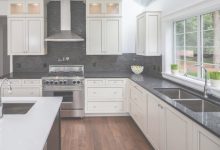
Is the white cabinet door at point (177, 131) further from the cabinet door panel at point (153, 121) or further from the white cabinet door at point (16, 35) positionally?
the white cabinet door at point (16, 35)

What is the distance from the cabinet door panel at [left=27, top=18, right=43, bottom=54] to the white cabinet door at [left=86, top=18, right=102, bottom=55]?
1012 millimetres

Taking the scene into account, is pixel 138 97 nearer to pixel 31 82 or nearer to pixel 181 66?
pixel 181 66

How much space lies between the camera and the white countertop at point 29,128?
1848 mm

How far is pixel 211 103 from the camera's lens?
314cm

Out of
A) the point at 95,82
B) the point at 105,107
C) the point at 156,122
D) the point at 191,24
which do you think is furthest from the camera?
the point at 105,107

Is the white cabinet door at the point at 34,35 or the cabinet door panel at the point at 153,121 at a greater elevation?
the white cabinet door at the point at 34,35

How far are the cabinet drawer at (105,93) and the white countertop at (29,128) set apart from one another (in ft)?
9.55

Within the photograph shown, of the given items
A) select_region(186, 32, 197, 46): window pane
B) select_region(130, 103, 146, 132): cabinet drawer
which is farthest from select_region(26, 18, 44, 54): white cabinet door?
select_region(186, 32, 197, 46): window pane

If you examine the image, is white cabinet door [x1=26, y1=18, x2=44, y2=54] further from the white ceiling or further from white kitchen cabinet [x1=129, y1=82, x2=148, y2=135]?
the white ceiling

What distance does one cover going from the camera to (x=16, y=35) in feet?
20.4

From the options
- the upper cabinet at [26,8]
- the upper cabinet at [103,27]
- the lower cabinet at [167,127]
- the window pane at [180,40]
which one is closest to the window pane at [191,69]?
the window pane at [180,40]

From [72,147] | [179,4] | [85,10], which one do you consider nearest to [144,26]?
[179,4]

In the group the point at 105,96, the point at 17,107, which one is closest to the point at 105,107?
the point at 105,96

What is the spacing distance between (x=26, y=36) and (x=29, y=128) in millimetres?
4347
